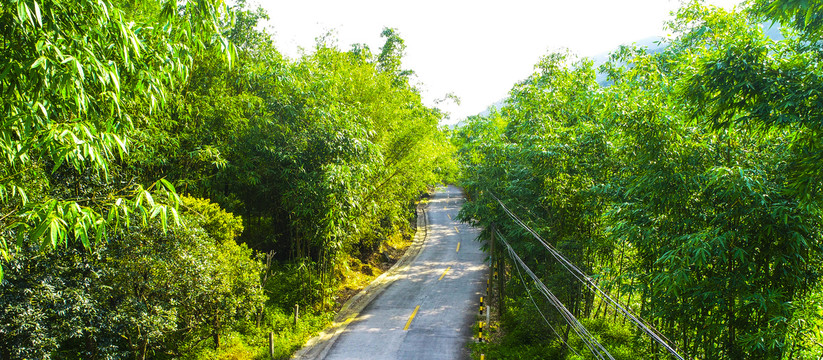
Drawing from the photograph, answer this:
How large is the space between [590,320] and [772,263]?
633 centimetres

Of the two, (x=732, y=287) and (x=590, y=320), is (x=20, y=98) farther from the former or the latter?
(x=590, y=320)

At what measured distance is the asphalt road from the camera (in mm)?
10797

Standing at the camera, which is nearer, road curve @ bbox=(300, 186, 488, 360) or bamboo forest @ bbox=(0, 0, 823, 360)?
bamboo forest @ bbox=(0, 0, 823, 360)

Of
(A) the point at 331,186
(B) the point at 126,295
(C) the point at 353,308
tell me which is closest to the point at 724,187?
(A) the point at 331,186

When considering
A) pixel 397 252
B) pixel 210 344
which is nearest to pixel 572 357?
pixel 210 344

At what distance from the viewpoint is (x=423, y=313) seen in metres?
13.9

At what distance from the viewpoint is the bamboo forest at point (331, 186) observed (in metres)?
3.47

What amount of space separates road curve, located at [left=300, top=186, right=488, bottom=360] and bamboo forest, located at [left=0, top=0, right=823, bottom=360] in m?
1.01

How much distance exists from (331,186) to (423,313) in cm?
627

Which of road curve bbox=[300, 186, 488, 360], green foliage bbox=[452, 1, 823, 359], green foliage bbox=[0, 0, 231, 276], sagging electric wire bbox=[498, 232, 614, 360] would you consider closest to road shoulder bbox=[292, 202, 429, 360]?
road curve bbox=[300, 186, 488, 360]

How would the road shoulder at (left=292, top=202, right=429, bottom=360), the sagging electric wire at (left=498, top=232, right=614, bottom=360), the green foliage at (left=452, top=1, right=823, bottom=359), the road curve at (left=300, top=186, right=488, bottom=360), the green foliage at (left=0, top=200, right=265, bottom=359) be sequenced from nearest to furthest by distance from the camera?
the green foliage at (left=452, top=1, right=823, bottom=359), the green foliage at (left=0, top=200, right=265, bottom=359), the sagging electric wire at (left=498, top=232, right=614, bottom=360), the road shoulder at (left=292, top=202, right=429, bottom=360), the road curve at (left=300, top=186, right=488, bottom=360)

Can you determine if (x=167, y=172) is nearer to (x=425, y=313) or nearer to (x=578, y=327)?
(x=425, y=313)

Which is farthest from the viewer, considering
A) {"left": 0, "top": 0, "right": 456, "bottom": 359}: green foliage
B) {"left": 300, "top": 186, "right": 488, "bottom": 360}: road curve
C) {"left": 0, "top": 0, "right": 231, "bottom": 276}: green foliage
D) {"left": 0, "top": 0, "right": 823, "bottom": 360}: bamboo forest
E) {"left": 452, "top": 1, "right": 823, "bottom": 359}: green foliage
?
{"left": 300, "top": 186, "right": 488, "bottom": 360}: road curve

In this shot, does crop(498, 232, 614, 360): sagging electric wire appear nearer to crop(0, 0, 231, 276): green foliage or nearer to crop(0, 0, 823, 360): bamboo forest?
crop(0, 0, 823, 360): bamboo forest
